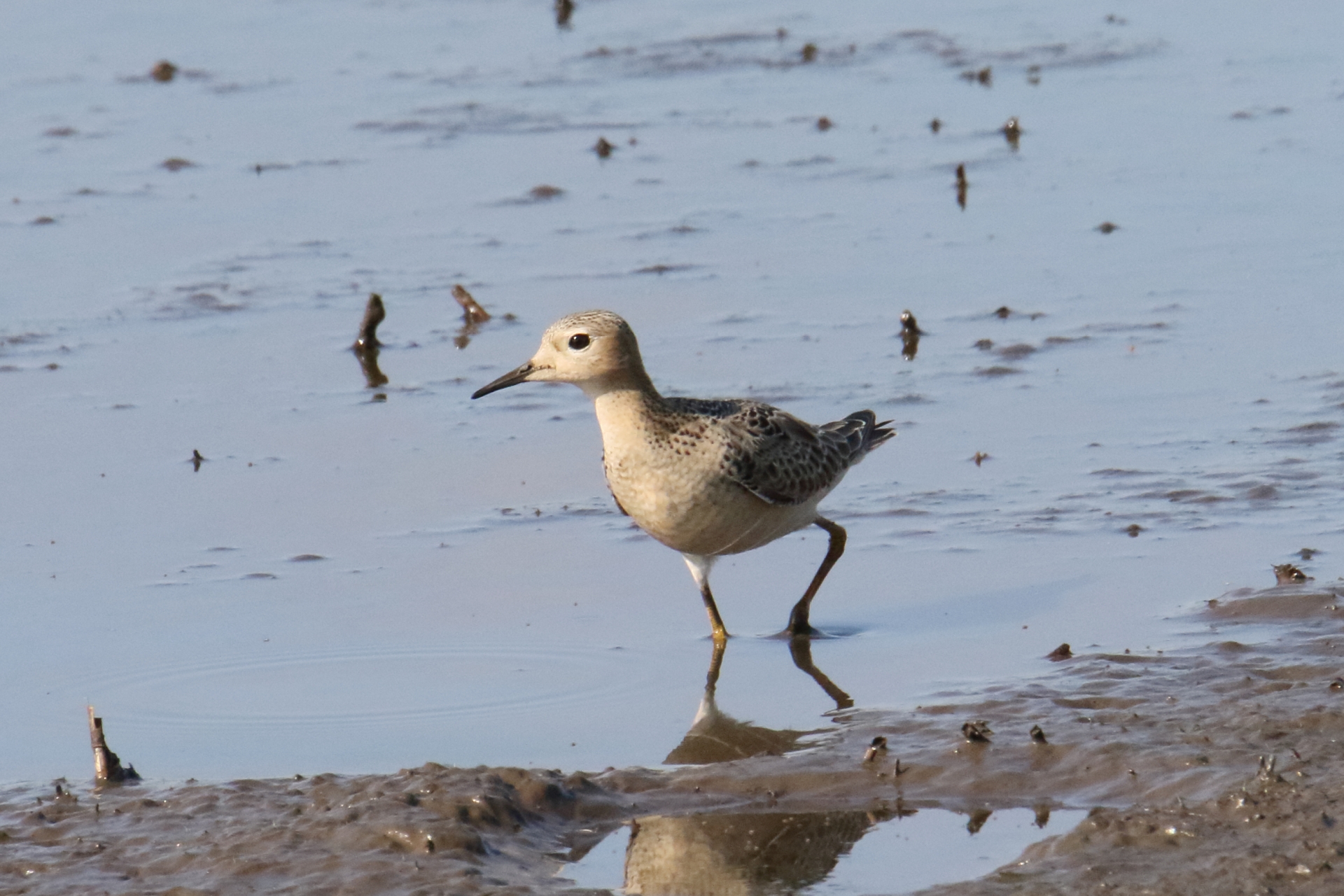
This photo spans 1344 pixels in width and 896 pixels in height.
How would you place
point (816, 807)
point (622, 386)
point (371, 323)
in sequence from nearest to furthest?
point (816, 807) → point (622, 386) → point (371, 323)

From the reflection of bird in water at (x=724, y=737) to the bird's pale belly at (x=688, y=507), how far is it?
611 mm

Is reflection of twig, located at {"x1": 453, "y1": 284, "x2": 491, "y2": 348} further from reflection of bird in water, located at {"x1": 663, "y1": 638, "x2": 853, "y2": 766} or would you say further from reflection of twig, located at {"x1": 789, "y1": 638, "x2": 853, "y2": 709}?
reflection of bird in water, located at {"x1": 663, "y1": 638, "x2": 853, "y2": 766}

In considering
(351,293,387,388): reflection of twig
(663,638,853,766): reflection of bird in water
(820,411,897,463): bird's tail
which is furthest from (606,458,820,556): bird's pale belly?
(351,293,387,388): reflection of twig

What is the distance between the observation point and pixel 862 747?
6.51m

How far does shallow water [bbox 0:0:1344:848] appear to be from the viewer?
749cm

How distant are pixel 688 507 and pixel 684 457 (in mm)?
196

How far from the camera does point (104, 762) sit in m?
6.34

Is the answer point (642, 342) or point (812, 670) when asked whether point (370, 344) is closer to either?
point (642, 342)

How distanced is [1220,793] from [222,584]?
4.31 metres

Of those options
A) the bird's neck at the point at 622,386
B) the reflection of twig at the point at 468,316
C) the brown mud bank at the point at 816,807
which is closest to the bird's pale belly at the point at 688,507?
the bird's neck at the point at 622,386

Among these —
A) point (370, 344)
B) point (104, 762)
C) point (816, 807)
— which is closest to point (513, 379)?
point (104, 762)

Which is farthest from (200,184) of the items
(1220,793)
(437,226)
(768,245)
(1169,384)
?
(1220,793)

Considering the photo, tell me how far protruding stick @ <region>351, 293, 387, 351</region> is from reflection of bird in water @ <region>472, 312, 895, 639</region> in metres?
3.13

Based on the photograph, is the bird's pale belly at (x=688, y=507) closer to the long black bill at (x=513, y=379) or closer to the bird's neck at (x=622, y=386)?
the bird's neck at (x=622, y=386)
